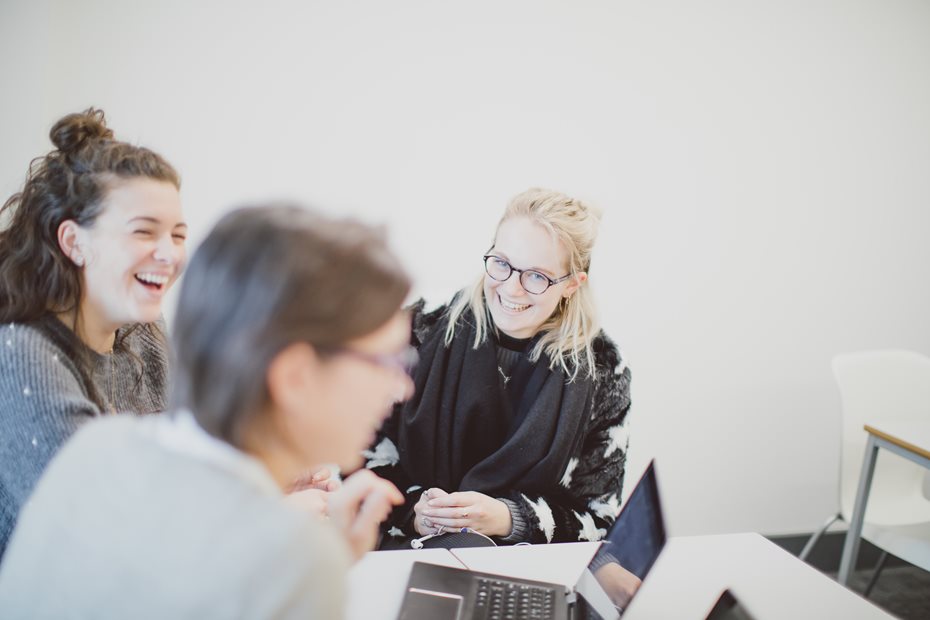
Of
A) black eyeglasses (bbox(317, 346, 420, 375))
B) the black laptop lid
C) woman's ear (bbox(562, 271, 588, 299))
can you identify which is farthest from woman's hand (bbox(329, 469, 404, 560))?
woman's ear (bbox(562, 271, 588, 299))

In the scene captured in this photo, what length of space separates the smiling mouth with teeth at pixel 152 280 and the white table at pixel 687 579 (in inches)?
23.5

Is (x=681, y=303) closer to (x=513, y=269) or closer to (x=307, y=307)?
(x=513, y=269)

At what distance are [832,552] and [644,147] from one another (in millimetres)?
1942

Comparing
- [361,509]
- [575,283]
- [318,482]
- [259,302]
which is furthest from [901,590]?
[259,302]

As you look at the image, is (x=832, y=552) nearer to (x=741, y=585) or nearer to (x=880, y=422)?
(x=880, y=422)

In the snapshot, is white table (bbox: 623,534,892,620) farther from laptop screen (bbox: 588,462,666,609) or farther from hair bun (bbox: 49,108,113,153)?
hair bun (bbox: 49,108,113,153)

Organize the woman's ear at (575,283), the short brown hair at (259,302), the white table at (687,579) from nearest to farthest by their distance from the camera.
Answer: the short brown hair at (259,302) → the white table at (687,579) → the woman's ear at (575,283)

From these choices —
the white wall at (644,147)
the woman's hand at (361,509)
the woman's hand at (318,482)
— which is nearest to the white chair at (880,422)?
the white wall at (644,147)

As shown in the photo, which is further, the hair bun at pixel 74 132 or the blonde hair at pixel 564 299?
the blonde hair at pixel 564 299

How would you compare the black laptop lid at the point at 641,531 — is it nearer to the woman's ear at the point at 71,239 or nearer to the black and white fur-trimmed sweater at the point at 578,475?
the black and white fur-trimmed sweater at the point at 578,475

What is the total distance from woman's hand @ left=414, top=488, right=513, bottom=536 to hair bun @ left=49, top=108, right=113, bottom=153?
3.26 feet

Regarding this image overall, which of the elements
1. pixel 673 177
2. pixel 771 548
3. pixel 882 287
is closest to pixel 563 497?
pixel 771 548

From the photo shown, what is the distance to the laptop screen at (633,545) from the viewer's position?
2.91ft

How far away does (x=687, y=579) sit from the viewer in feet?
3.88
